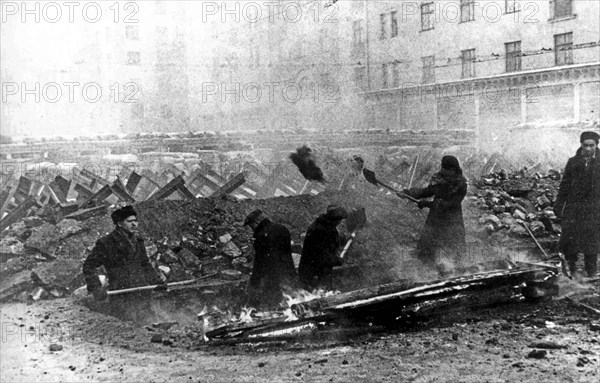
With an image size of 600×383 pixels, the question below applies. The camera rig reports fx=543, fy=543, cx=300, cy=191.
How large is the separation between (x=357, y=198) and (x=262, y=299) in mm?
4599

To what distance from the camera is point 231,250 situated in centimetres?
787

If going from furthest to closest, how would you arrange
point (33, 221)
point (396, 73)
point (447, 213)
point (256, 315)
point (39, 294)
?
1. point (396, 73)
2. point (33, 221)
3. point (447, 213)
4. point (39, 294)
5. point (256, 315)

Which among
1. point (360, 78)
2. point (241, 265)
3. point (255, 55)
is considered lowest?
point (241, 265)

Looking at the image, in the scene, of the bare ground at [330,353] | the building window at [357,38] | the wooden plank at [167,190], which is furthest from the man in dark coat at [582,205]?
the building window at [357,38]

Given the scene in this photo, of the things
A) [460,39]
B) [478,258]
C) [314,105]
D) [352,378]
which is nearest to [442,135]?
[314,105]

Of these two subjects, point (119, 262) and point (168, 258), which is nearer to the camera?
point (119, 262)

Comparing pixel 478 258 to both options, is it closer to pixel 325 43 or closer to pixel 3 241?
pixel 3 241

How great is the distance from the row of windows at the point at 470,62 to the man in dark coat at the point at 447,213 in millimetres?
12078

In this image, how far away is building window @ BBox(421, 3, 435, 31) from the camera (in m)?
24.8

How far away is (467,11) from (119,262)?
2242 cm

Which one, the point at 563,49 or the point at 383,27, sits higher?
the point at 383,27

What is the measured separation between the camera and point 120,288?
20.4ft

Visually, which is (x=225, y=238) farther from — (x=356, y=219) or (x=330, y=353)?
(x=330, y=353)

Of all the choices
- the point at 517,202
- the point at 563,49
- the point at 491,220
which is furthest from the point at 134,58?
the point at 563,49
